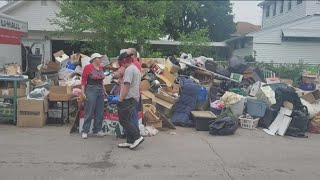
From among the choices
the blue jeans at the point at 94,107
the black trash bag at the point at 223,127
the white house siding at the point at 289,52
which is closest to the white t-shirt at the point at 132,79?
the blue jeans at the point at 94,107

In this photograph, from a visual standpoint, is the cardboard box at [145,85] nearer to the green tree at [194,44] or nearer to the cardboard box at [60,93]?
the cardboard box at [60,93]

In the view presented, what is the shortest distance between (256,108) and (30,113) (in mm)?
5695

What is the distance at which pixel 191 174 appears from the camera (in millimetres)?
6551

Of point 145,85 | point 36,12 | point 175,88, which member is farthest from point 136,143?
point 36,12

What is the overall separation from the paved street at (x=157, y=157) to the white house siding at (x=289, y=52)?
53.8ft

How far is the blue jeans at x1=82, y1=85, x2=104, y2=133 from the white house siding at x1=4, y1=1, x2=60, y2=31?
20968 mm

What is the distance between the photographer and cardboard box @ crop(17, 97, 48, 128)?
9.97m

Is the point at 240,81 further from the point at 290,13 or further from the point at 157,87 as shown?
the point at 290,13

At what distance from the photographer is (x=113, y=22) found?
1859cm

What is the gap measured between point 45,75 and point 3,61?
4.60 ft

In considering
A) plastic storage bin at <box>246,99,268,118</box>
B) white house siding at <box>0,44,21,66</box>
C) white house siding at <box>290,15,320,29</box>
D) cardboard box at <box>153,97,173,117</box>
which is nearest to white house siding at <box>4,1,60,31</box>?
white house siding at <box>0,44,21,66</box>

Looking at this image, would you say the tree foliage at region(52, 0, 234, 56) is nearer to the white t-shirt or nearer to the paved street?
the paved street

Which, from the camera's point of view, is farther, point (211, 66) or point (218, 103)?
point (211, 66)

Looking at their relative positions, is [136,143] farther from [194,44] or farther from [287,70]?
[194,44]
